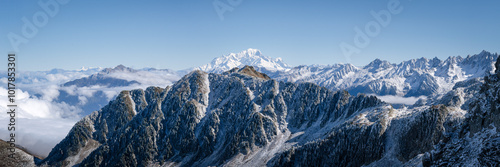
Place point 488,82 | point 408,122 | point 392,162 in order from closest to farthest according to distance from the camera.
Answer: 1. point 488,82
2. point 392,162
3. point 408,122

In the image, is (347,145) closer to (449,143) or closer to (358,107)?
(358,107)

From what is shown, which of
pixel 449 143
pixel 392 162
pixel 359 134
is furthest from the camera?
pixel 359 134

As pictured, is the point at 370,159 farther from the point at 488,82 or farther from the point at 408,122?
the point at 488,82

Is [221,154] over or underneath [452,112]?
underneath

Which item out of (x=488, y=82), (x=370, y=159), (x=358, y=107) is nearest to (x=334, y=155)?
(x=370, y=159)

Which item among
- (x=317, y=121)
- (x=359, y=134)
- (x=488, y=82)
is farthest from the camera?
(x=317, y=121)

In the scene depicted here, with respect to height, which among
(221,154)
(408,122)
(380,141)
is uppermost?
(408,122)

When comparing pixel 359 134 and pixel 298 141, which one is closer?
pixel 359 134

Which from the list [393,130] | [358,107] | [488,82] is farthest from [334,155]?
[488,82]

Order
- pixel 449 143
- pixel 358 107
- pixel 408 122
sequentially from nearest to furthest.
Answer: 1. pixel 449 143
2. pixel 408 122
3. pixel 358 107
